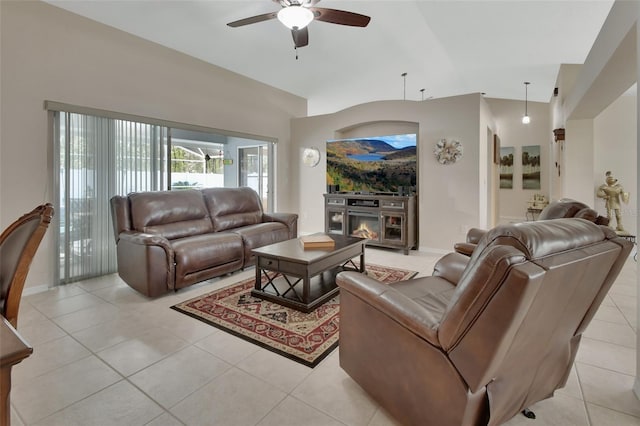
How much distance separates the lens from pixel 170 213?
3781 millimetres

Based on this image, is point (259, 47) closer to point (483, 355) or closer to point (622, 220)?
point (483, 355)

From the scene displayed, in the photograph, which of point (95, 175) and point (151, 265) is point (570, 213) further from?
point (95, 175)

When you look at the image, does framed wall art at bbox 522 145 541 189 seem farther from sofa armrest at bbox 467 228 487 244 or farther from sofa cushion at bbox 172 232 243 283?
sofa cushion at bbox 172 232 243 283

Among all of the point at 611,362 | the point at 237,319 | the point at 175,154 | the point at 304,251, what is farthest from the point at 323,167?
the point at 611,362

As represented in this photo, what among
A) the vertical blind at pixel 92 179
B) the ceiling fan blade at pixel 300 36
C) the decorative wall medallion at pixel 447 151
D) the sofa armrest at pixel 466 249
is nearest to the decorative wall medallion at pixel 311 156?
the decorative wall medallion at pixel 447 151

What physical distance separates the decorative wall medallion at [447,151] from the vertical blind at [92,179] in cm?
427

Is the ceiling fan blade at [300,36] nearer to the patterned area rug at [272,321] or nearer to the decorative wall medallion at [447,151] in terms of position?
the patterned area rug at [272,321]

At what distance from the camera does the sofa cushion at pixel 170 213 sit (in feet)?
11.6

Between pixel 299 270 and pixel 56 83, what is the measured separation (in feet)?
10.9

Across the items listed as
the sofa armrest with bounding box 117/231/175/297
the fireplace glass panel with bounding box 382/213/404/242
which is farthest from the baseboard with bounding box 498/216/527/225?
the sofa armrest with bounding box 117/231/175/297

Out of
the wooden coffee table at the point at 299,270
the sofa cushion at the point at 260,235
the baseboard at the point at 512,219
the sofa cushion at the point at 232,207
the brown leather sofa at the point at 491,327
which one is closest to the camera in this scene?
the brown leather sofa at the point at 491,327

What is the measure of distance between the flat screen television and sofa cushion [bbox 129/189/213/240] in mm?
2652

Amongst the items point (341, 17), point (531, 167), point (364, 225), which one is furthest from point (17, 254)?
point (531, 167)

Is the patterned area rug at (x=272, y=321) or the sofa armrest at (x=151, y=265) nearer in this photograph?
the patterned area rug at (x=272, y=321)
